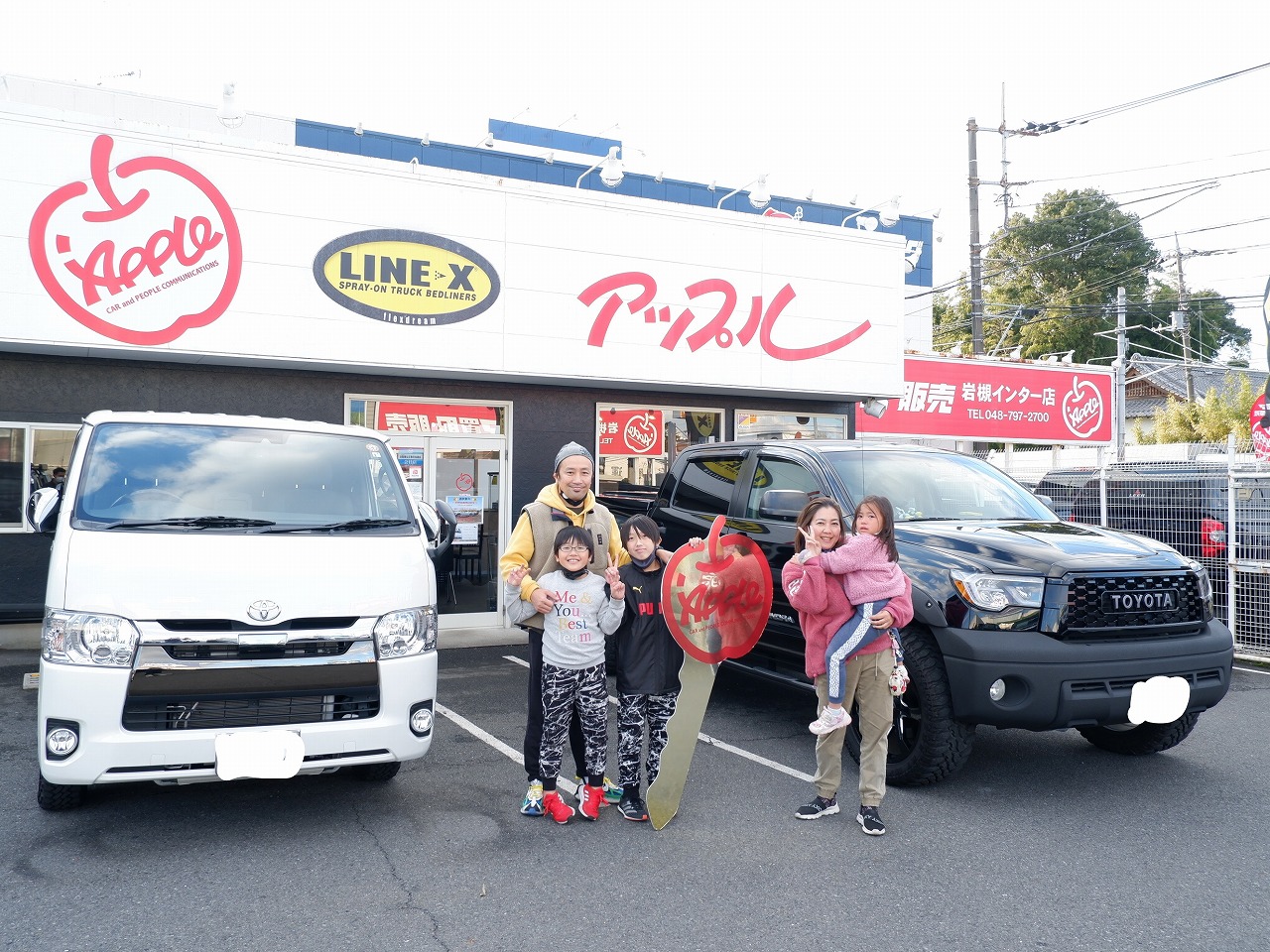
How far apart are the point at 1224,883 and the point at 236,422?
17.1 ft

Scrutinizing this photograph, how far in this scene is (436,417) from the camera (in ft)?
32.9

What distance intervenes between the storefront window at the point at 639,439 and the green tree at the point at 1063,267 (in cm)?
2911

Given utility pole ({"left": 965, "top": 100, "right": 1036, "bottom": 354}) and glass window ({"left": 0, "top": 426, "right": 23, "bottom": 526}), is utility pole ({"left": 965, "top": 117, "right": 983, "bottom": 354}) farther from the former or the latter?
glass window ({"left": 0, "top": 426, "right": 23, "bottom": 526})

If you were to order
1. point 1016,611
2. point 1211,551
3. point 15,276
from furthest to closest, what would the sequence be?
1. point 1211,551
2. point 15,276
3. point 1016,611

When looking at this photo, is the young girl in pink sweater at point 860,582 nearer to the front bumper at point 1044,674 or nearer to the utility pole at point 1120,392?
the front bumper at point 1044,674

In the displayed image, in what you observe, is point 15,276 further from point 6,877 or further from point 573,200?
point 6,877

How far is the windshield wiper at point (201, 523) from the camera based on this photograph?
449cm

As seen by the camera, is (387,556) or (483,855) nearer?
(483,855)

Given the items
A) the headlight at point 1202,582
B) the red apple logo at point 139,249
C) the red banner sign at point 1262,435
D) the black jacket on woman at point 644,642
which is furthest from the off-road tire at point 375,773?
the red banner sign at point 1262,435

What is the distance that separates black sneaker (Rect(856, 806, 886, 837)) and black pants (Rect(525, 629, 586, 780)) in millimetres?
1355

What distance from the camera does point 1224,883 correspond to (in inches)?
156

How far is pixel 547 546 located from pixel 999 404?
1376 centimetres

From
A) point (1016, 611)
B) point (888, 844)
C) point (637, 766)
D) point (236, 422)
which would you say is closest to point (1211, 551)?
point (1016, 611)

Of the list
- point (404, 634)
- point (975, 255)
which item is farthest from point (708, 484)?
point (975, 255)
